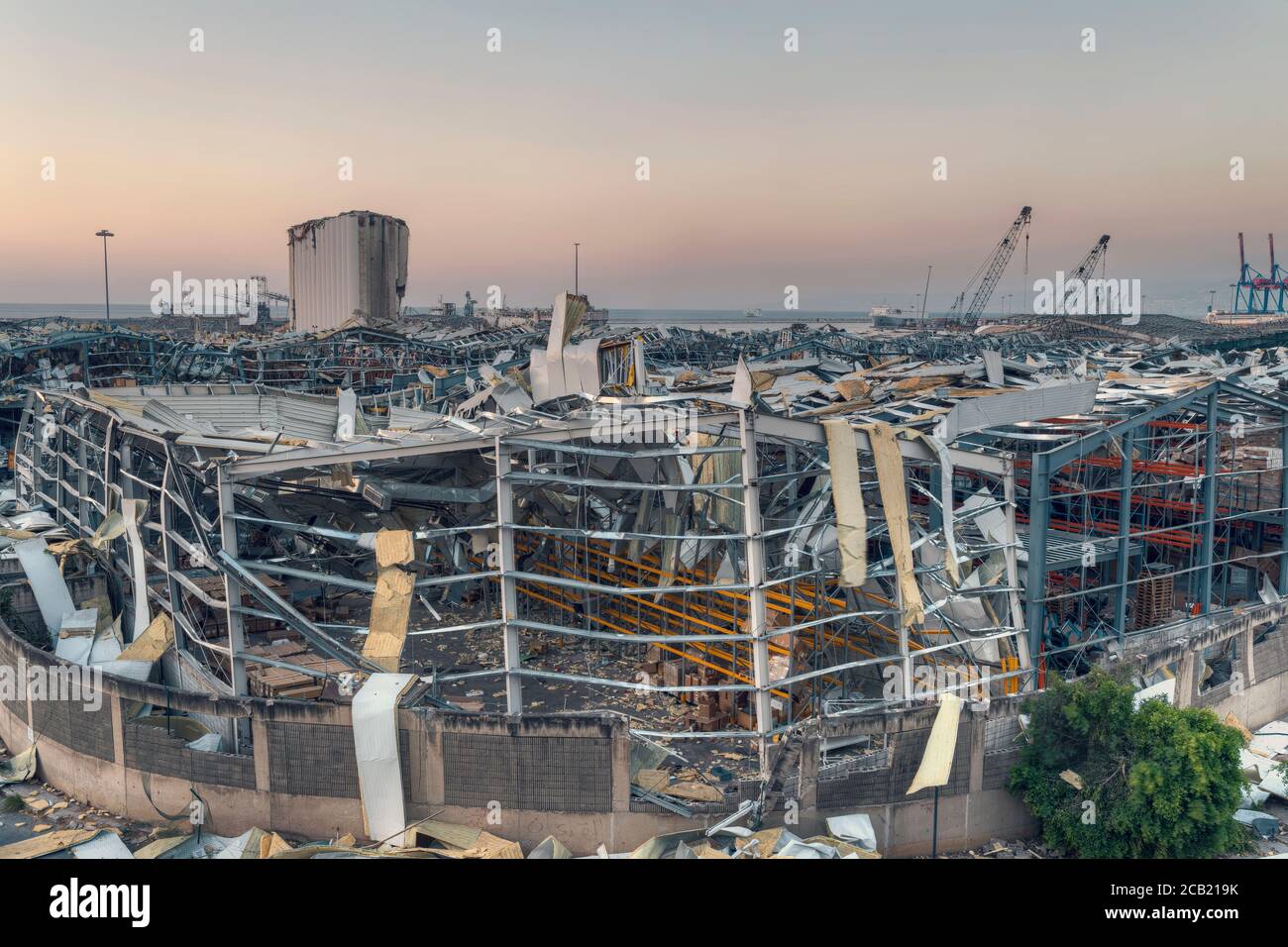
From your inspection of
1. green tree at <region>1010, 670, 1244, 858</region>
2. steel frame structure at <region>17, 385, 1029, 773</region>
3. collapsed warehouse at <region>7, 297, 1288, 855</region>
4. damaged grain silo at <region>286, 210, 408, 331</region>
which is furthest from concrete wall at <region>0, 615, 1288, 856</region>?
damaged grain silo at <region>286, 210, 408, 331</region>

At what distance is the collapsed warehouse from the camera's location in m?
12.4

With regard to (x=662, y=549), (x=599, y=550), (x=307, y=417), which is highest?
(x=307, y=417)

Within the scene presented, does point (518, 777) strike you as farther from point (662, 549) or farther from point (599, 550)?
point (599, 550)

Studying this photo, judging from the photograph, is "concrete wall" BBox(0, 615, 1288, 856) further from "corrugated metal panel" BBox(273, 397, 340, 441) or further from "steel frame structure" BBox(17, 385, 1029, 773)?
"corrugated metal panel" BBox(273, 397, 340, 441)

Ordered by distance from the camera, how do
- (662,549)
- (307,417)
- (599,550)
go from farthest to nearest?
(307,417) < (599,550) < (662,549)

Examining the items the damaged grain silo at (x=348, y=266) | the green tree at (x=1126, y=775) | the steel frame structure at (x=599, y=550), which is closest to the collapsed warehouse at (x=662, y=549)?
the steel frame structure at (x=599, y=550)

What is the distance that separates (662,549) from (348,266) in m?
41.2

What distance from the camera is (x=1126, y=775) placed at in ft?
34.4

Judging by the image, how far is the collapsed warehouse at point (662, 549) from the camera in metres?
12.4

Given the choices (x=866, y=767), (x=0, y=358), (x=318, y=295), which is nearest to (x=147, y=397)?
(x=866, y=767)

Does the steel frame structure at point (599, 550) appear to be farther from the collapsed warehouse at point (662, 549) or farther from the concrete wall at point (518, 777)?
the concrete wall at point (518, 777)

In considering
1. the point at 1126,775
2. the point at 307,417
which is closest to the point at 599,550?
the point at 307,417

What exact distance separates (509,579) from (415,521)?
4.49 meters

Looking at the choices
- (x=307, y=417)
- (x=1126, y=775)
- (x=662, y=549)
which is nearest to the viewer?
(x=1126, y=775)
